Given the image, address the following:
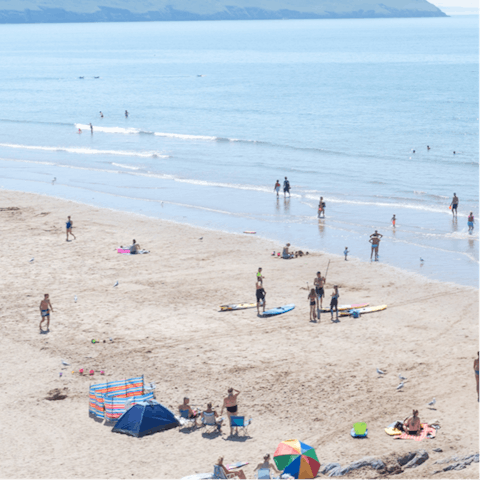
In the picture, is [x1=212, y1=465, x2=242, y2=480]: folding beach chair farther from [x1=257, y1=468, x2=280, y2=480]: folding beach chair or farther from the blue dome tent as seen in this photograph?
the blue dome tent

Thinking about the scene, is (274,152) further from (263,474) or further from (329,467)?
(263,474)

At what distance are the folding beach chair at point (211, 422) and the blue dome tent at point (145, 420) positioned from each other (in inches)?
25.6

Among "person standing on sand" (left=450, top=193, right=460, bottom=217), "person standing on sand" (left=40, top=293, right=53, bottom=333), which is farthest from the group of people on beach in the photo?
"person standing on sand" (left=450, top=193, right=460, bottom=217)

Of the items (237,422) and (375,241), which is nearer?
(237,422)

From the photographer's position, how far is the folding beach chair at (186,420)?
559 inches

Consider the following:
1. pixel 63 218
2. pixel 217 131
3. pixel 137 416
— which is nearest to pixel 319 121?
pixel 217 131

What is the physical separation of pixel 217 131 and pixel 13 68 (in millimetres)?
95617

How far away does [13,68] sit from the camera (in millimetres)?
142250

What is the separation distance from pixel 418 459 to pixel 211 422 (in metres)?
4.40

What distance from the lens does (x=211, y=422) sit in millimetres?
14047

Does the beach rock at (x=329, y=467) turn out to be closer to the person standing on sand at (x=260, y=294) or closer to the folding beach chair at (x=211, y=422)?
the folding beach chair at (x=211, y=422)

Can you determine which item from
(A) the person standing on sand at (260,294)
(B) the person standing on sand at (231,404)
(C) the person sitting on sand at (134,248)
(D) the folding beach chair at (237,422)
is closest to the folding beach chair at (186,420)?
(B) the person standing on sand at (231,404)

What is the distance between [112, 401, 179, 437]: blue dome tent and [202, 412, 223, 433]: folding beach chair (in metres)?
0.65

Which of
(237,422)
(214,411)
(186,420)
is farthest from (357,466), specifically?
(186,420)
